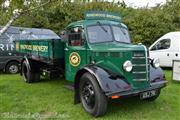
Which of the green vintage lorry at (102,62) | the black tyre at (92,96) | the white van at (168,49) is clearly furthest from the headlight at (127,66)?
the white van at (168,49)

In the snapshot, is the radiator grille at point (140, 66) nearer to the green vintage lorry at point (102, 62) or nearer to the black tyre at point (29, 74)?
the green vintage lorry at point (102, 62)

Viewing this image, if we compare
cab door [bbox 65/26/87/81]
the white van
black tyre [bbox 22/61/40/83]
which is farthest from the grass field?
the white van

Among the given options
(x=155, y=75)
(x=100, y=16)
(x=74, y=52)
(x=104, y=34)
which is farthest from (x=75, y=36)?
(x=155, y=75)

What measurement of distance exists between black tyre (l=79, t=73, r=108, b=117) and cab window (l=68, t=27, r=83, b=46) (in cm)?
115

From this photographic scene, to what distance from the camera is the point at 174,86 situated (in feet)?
29.5

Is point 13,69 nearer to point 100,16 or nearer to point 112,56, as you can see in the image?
point 100,16

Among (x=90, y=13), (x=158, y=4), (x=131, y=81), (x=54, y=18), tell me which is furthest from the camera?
(x=158, y=4)

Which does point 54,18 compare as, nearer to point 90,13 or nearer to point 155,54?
point 155,54

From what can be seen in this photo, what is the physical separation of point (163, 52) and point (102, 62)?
24.1ft

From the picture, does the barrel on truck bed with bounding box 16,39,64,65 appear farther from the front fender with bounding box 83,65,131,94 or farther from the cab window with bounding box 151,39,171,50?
the cab window with bounding box 151,39,171,50

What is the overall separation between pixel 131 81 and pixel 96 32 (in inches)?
69.2

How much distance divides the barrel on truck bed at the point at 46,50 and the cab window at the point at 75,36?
0.59 meters

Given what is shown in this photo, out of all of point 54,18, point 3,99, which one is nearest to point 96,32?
point 3,99

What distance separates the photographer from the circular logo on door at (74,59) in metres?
7.19
